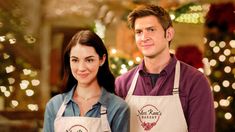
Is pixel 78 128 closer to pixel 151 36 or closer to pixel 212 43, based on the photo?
pixel 151 36

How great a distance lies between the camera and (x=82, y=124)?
1805 mm

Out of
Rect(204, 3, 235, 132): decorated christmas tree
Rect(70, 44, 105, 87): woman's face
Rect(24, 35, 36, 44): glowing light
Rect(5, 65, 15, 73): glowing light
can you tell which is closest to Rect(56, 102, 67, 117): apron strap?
Rect(70, 44, 105, 87): woman's face

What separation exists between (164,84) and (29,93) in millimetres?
1390

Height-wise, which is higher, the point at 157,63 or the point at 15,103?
the point at 157,63

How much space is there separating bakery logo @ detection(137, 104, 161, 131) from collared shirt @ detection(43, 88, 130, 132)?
0.08m

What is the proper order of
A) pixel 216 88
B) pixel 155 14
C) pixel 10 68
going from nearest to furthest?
pixel 155 14 → pixel 10 68 → pixel 216 88

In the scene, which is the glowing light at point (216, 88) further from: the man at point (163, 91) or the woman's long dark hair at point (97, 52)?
the woman's long dark hair at point (97, 52)

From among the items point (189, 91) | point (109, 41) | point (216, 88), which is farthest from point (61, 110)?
point (216, 88)

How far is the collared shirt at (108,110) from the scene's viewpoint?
71.3 inches

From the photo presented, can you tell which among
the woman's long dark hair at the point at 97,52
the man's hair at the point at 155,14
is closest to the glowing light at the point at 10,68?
the woman's long dark hair at the point at 97,52

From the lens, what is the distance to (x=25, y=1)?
3080 millimetres

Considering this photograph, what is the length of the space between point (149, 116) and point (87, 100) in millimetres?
284

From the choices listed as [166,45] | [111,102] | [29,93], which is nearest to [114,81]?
[111,102]

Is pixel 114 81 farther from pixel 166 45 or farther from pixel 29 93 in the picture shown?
pixel 29 93
